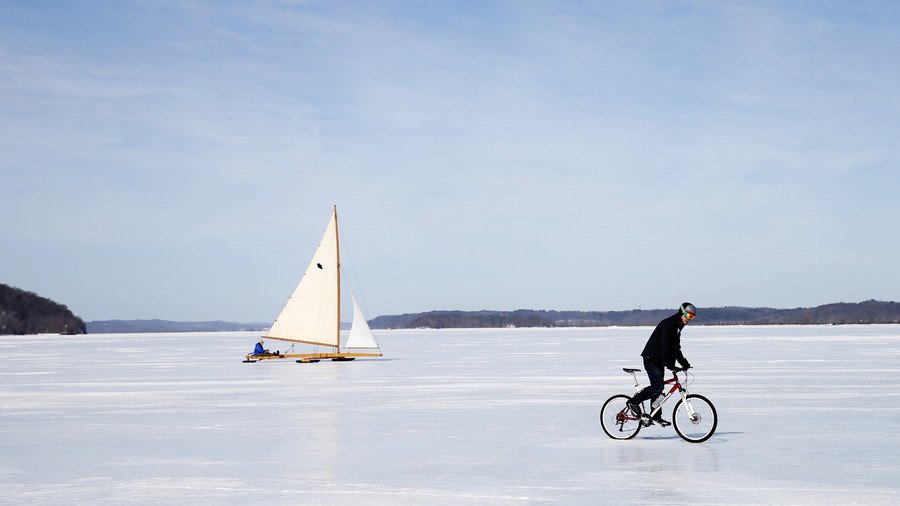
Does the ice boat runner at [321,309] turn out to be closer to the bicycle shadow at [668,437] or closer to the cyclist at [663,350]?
the bicycle shadow at [668,437]

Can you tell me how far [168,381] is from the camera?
118 feet

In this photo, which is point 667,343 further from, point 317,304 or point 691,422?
point 317,304

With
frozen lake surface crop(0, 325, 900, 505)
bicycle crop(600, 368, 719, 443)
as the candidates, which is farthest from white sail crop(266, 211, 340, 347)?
bicycle crop(600, 368, 719, 443)

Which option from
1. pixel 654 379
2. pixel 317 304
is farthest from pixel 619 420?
pixel 317 304

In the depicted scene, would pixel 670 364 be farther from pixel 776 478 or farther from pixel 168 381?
pixel 168 381

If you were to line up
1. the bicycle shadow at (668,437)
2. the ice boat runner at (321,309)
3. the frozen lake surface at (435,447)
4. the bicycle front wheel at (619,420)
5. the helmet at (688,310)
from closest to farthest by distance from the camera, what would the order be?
the frozen lake surface at (435,447), the helmet at (688,310), the bicycle front wheel at (619,420), the bicycle shadow at (668,437), the ice boat runner at (321,309)

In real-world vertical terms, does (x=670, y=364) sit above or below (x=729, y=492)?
above

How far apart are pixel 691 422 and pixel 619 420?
1.27 m

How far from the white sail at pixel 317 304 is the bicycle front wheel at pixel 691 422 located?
35979 millimetres

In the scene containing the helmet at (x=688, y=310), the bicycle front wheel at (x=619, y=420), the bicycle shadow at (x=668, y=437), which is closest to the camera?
the helmet at (x=688, y=310)

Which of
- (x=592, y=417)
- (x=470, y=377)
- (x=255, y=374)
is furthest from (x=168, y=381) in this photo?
(x=592, y=417)

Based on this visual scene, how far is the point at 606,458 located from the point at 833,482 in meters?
3.47

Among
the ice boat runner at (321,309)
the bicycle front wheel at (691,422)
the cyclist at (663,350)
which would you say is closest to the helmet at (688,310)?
the cyclist at (663,350)

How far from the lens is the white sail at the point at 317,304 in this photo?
51125 mm
